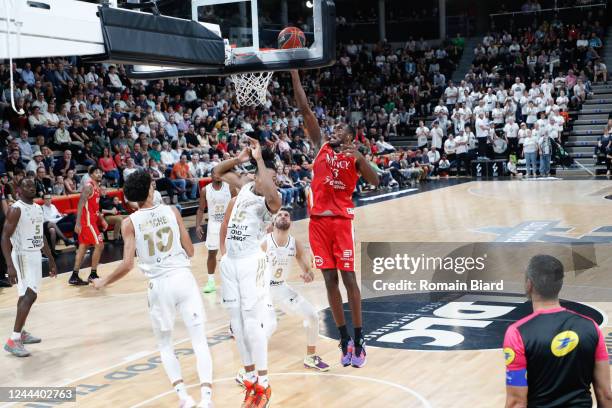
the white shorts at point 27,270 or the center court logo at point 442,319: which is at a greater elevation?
the white shorts at point 27,270

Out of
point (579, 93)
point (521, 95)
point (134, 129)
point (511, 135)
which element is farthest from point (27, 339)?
point (579, 93)

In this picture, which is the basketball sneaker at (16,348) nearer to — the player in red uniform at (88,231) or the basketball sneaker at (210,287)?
the basketball sneaker at (210,287)

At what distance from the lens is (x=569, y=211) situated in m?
16.7

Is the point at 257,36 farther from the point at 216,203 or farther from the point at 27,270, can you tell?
the point at 27,270

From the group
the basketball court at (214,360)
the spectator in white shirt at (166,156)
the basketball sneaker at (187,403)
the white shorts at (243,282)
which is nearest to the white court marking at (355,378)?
the basketball court at (214,360)

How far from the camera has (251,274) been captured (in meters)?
5.90

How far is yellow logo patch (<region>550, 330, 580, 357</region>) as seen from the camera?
3.27 meters

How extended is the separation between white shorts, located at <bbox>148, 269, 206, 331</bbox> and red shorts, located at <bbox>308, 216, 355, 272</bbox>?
1.44m

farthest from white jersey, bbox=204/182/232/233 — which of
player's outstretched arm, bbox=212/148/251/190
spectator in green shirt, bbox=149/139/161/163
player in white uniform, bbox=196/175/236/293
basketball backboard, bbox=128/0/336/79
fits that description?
spectator in green shirt, bbox=149/139/161/163

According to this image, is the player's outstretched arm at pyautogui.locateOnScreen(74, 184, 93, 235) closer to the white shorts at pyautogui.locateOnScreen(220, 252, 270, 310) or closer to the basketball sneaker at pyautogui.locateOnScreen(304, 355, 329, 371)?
the basketball sneaker at pyautogui.locateOnScreen(304, 355, 329, 371)

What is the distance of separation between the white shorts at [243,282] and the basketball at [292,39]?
3252 millimetres

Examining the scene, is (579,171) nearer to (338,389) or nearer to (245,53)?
(245,53)

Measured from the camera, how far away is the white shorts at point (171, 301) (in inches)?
227

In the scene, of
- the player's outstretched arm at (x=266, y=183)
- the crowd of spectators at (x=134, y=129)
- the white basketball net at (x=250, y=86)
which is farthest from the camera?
the crowd of spectators at (x=134, y=129)
